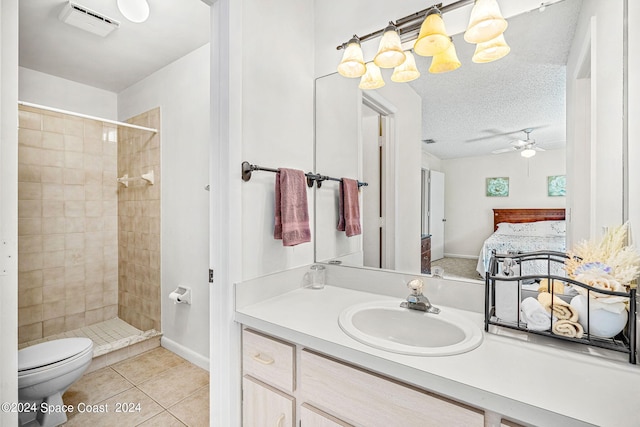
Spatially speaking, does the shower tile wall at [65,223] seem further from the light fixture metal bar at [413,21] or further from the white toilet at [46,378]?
the light fixture metal bar at [413,21]

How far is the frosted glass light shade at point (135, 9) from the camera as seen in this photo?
1.64 metres

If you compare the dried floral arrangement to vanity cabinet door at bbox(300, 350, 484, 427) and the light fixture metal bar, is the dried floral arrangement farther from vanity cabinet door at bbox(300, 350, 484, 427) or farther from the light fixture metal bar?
the light fixture metal bar

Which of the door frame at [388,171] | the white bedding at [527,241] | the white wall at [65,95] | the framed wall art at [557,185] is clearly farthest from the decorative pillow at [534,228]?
the white wall at [65,95]

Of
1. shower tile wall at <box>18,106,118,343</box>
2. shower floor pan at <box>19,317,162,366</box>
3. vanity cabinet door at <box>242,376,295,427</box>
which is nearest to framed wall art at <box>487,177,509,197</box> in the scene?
vanity cabinet door at <box>242,376,295,427</box>

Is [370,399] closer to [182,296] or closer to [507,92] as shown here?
[507,92]

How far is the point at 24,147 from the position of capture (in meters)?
2.39

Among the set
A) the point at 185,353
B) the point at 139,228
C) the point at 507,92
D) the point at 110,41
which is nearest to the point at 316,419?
the point at 507,92

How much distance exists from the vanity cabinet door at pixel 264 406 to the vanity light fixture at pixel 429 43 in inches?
55.3

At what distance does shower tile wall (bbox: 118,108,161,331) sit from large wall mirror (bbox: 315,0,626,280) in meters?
1.67

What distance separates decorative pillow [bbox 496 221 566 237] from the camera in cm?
109

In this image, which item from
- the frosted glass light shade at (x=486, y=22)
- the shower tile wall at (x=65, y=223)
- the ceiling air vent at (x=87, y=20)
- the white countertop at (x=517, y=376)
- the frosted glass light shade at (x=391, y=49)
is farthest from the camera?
the shower tile wall at (x=65, y=223)

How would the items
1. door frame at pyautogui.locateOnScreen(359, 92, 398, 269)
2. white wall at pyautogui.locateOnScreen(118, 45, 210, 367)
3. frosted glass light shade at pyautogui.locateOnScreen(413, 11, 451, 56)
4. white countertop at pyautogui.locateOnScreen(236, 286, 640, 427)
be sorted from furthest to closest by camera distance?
1. white wall at pyautogui.locateOnScreen(118, 45, 210, 367)
2. door frame at pyautogui.locateOnScreen(359, 92, 398, 269)
3. frosted glass light shade at pyautogui.locateOnScreen(413, 11, 451, 56)
4. white countertop at pyautogui.locateOnScreen(236, 286, 640, 427)

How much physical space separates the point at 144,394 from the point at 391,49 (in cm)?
245

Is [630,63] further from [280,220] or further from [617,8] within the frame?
[280,220]
